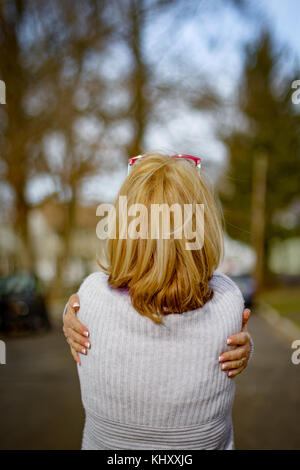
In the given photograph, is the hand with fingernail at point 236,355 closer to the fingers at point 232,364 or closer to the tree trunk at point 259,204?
the fingers at point 232,364

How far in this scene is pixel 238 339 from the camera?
4.98ft

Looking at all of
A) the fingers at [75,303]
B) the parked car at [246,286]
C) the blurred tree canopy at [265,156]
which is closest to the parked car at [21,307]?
the parked car at [246,286]

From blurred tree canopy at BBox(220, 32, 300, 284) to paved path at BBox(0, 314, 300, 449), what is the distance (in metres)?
20.4

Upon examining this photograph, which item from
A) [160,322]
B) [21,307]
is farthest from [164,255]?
[21,307]

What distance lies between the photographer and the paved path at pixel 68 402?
431 cm

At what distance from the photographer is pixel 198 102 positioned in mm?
16719

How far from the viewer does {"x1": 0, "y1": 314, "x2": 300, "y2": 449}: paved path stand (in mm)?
4312

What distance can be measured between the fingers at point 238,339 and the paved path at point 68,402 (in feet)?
9.79

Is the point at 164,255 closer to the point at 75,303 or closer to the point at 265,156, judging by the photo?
the point at 75,303

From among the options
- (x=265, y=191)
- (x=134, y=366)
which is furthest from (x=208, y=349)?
(x=265, y=191)

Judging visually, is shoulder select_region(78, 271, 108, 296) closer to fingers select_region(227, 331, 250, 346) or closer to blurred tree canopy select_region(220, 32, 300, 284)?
fingers select_region(227, 331, 250, 346)

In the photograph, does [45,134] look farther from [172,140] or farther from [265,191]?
[265,191]

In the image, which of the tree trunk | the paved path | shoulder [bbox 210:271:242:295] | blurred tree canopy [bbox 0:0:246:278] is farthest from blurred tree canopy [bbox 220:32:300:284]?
shoulder [bbox 210:271:242:295]

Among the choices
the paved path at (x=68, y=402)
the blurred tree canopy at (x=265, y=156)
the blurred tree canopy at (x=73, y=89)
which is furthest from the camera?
the blurred tree canopy at (x=265, y=156)
